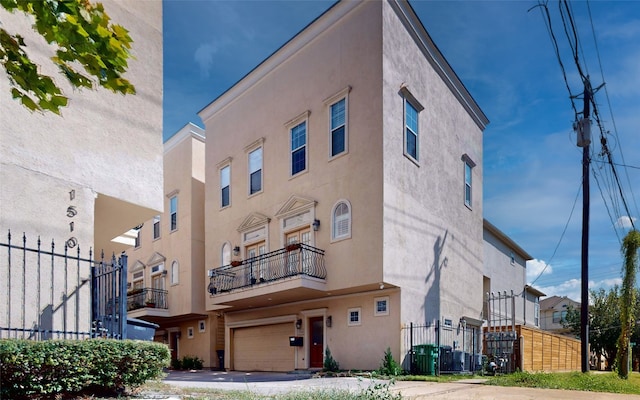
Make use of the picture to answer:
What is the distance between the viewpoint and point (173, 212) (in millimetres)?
25203

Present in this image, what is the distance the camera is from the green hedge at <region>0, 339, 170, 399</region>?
5.19 metres

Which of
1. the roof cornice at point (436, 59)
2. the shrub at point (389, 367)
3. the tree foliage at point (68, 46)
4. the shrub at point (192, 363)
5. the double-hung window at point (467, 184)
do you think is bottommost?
the shrub at point (192, 363)

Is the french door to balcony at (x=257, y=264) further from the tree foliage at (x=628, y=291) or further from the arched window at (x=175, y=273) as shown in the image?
the tree foliage at (x=628, y=291)

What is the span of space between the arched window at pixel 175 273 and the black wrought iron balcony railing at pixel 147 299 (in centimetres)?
89

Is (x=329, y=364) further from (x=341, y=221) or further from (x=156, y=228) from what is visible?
(x=156, y=228)

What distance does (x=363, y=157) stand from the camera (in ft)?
51.3

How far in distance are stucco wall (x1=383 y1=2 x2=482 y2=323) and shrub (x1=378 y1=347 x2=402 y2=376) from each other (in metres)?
1.40

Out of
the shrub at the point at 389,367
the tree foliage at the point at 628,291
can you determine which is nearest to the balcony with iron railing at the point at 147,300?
the shrub at the point at 389,367

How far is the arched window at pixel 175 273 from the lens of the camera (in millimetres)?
23812

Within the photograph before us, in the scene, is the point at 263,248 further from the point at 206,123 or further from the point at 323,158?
the point at 206,123

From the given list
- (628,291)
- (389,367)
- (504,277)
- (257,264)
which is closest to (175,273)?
(257,264)

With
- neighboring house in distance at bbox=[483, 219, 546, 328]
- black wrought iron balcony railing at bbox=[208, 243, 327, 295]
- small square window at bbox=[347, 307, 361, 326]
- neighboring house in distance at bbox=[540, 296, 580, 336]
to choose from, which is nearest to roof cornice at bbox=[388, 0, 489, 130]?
neighboring house in distance at bbox=[483, 219, 546, 328]

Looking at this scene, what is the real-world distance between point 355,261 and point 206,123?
12187 millimetres

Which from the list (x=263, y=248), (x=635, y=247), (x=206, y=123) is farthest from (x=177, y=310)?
(x=635, y=247)
